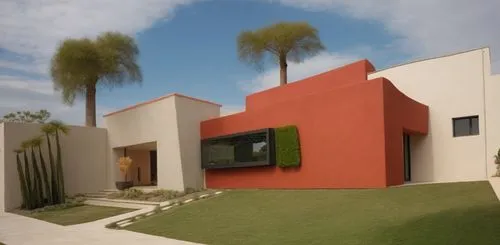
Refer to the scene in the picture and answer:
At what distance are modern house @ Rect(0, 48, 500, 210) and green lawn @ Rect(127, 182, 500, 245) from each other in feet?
4.44

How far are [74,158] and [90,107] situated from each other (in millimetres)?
4714

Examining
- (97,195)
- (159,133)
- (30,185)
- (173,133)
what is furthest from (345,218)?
(30,185)

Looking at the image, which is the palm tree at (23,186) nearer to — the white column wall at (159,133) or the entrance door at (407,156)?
the white column wall at (159,133)

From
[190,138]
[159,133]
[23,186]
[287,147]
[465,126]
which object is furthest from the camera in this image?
[159,133]

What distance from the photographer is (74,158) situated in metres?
20.4

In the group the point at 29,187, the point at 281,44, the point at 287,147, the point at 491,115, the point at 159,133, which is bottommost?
the point at 29,187

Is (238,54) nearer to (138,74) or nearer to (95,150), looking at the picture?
(138,74)

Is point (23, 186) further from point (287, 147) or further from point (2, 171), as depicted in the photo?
point (287, 147)

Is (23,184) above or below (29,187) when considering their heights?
above

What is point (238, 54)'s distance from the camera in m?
28.7

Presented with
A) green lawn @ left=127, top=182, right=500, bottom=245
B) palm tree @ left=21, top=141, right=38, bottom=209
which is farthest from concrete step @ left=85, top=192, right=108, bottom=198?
green lawn @ left=127, top=182, right=500, bottom=245

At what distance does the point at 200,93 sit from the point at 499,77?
13.5 meters

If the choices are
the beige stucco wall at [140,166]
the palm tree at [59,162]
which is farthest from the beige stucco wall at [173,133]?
the beige stucco wall at [140,166]

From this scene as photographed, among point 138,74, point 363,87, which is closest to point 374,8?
point 363,87
